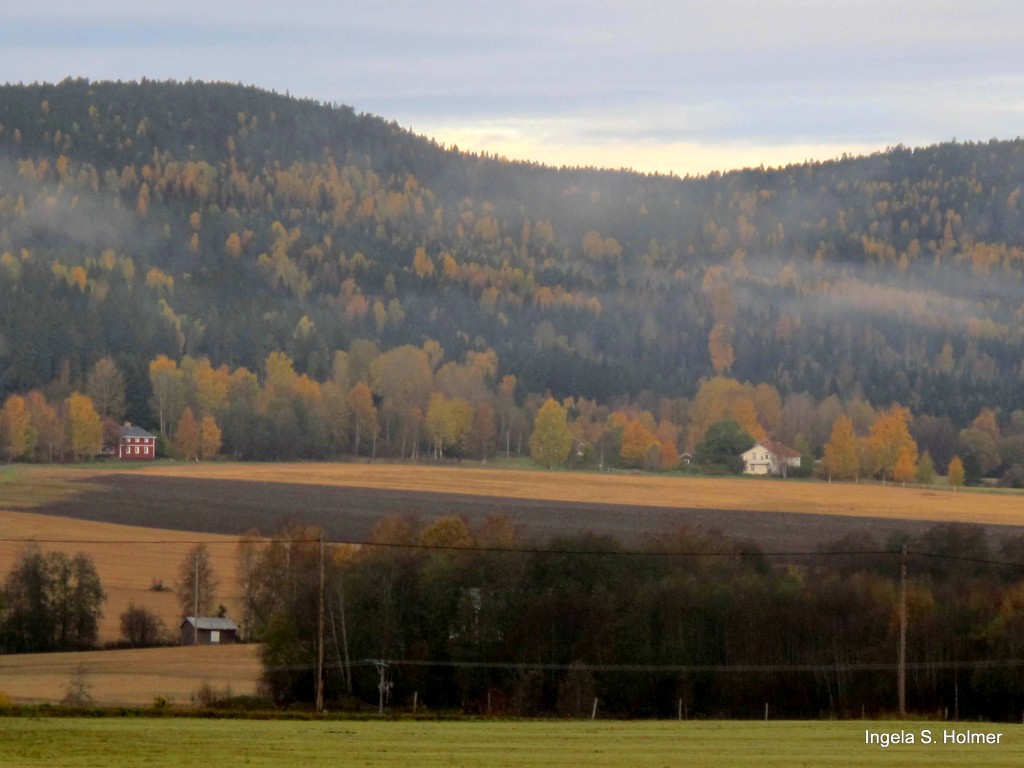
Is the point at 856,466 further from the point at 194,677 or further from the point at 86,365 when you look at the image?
the point at 194,677

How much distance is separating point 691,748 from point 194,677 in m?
19.2

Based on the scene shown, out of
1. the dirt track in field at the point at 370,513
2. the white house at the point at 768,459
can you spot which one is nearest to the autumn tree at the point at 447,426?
the white house at the point at 768,459

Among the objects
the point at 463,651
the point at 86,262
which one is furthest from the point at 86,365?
the point at 463,651

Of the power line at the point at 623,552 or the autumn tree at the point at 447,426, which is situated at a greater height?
the power line at the point at 623,552

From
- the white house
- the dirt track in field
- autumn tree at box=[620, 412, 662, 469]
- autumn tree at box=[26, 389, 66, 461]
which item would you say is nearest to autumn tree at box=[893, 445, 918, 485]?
the white house

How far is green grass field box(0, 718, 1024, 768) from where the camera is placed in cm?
1958

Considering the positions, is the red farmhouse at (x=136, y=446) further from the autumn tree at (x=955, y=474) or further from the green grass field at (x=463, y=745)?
the green grass field at (x=463, y=745)

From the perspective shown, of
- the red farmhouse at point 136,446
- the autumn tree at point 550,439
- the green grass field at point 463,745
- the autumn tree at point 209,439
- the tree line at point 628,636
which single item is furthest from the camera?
the autumn tree at point 550,439

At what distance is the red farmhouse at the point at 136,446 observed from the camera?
10869 cm


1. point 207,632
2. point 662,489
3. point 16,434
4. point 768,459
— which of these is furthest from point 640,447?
point 207,632

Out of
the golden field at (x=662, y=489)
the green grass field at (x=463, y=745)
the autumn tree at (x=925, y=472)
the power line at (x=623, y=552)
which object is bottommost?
the autumn tree at (x=925, y=472)

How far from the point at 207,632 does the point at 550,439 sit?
76954 millimetres

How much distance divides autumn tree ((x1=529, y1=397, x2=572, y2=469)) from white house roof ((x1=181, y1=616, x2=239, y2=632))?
71.3 m

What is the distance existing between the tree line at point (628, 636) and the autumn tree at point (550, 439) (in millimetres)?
73427
